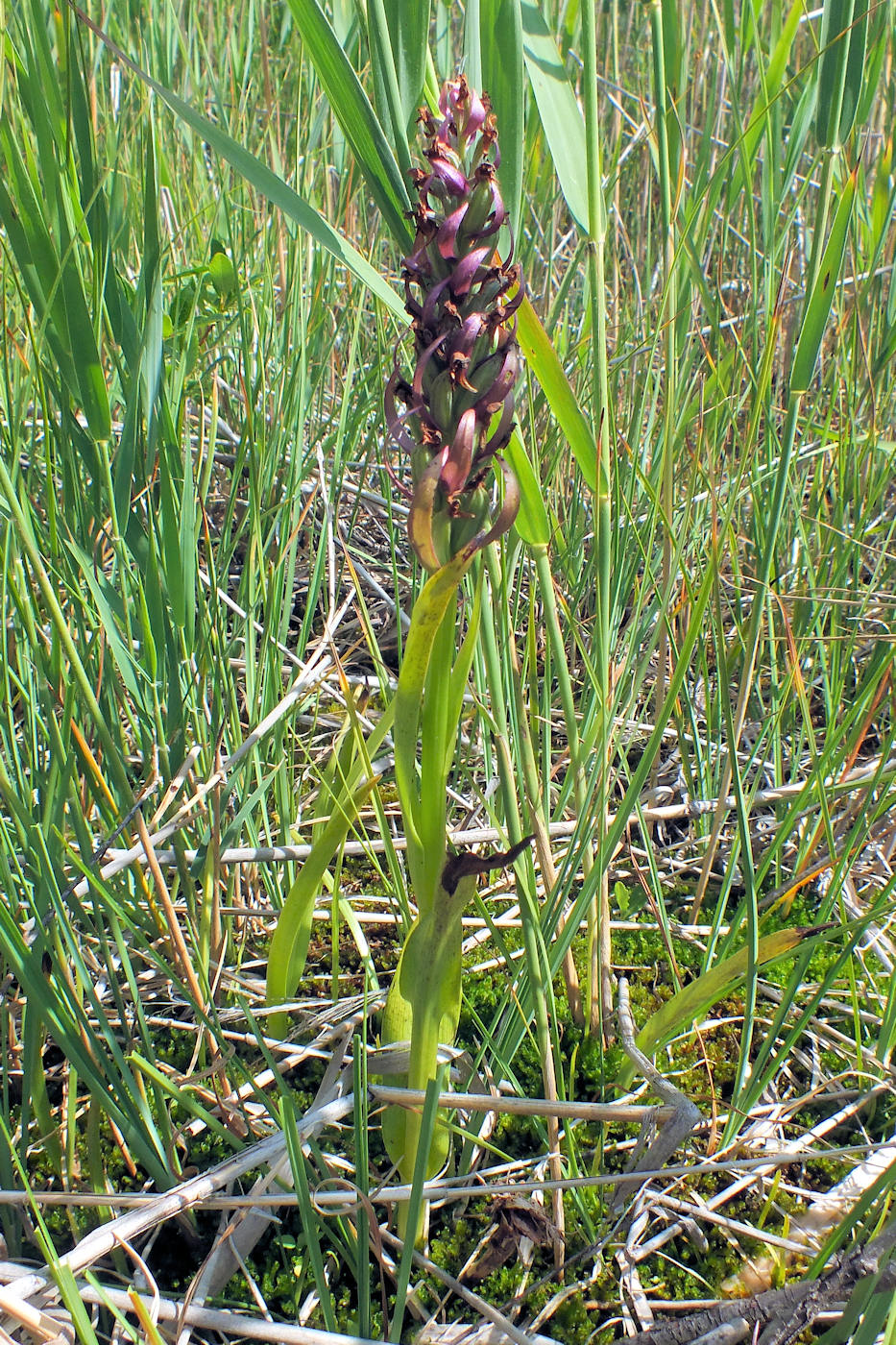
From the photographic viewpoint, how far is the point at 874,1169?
74cm

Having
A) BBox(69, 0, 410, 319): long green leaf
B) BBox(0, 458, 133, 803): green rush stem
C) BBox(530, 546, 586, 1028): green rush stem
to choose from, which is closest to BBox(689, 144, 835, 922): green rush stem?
BBox(530, 546, 586, 1028): green rush stem

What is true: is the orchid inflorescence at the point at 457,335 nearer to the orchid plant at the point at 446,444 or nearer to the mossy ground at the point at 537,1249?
the orchid plant at the point at 446,444

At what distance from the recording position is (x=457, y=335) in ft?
1.41

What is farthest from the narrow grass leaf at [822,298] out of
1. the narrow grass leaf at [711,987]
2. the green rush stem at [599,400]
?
the narrow grass leaf at [711,987]

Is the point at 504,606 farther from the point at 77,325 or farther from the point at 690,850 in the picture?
the point at 690,850

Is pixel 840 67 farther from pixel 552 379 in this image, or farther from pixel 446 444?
pixel 446 444

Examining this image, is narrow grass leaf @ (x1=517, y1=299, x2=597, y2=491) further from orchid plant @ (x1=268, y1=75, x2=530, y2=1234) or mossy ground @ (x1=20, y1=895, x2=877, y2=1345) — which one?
mossy ground @ (x1=20, y1=895, x2=877, y2=1345)

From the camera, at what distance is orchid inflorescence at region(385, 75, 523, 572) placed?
42 cm

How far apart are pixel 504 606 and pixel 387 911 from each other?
1.59ft

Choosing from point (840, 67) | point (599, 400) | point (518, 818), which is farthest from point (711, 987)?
point (840, 67)

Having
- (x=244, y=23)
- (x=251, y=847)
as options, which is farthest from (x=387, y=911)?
(x=244, y=23)

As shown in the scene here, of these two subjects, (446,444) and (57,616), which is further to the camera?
(57,616)

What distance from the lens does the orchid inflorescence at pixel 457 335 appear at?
1.38 feet

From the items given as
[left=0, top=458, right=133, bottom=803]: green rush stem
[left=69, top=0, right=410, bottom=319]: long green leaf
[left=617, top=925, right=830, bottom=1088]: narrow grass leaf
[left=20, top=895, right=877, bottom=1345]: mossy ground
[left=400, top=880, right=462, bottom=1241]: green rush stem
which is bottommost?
[left=20, top=895, right=877, bottom=1345]: mossy ground
